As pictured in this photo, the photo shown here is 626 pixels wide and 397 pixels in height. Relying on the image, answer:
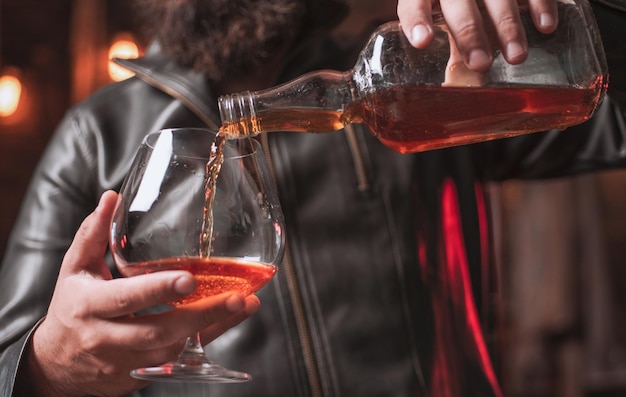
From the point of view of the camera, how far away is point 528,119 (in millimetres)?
875

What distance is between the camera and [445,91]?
0.85 meters

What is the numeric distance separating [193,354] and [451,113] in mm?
356

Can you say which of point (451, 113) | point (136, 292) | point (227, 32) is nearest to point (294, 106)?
point (451, 113)

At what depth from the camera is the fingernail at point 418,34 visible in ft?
2.67

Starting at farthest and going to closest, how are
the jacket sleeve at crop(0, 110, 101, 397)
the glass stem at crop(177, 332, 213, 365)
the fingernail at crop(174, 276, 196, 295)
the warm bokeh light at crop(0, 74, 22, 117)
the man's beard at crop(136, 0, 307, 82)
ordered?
the warm bokeh light at crop(0, 74, 22, 117), the man's beard at crop(136, 0, 307, 82), the jacket sleeve at crop(0, 110, 101, 397), the glass stem at crop(177, 332, 213, 365), the fingernail at crop(174, 276, 196, 295)

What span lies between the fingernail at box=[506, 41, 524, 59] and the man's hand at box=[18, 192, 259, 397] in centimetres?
35

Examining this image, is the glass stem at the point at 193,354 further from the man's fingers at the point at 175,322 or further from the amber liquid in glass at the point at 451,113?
the amber liquid in glass at the point at 451,113

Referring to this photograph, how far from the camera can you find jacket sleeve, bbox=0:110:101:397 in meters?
1.24

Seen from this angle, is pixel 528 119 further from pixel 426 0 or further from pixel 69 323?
pixel 69 323

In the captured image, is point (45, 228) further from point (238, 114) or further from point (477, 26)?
point (477, 26)

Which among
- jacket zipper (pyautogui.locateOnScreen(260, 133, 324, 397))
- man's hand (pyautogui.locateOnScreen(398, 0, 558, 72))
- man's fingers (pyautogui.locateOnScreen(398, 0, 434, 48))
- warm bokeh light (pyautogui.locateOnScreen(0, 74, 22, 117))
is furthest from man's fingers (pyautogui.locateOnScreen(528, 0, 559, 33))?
warm bokeh light (pyautogui.locateOnScreen(0, 74, 22, 117))

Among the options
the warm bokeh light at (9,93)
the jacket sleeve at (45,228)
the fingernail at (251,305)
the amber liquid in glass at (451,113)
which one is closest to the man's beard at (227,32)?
the jacket sleeve at (45,228)

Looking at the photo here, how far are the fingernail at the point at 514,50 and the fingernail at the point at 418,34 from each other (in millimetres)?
81

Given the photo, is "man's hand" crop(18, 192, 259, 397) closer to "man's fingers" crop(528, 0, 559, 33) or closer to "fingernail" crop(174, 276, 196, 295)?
"fingernail" crop(174, 276, 196, 295)
